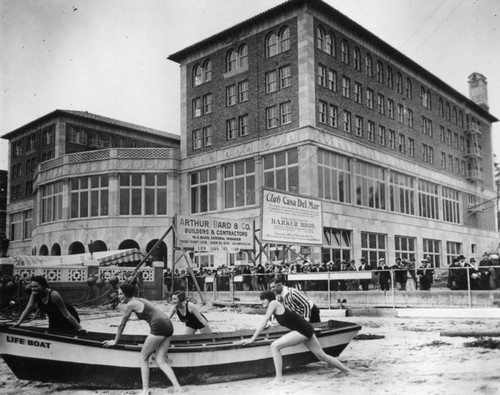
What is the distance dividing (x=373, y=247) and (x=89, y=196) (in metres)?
21.1

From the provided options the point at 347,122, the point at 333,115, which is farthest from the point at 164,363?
the point at 347,122

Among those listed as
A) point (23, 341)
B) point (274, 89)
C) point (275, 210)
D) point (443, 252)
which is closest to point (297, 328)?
point (23, 341)

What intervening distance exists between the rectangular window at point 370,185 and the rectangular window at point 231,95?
32.1 feet

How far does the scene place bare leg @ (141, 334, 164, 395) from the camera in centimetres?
921

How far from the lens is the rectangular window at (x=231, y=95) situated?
41.9 m

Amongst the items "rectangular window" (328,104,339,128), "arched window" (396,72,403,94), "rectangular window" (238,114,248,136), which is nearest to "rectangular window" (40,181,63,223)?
"rectangular window" (238,114,248,136)

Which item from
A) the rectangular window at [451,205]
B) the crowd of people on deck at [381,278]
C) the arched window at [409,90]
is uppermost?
the arched window at [409,90]

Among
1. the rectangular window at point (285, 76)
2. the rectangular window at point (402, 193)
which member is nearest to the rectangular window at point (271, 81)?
the rectangular window at point (285, 76)

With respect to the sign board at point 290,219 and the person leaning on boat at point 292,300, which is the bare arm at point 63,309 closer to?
the person leaning on boat at point 292,300

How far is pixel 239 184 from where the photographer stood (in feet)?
133

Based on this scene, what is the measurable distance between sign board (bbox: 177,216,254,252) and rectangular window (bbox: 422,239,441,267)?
23875 millimetres

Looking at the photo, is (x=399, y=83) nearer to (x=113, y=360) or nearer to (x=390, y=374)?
(x=390, y=374)

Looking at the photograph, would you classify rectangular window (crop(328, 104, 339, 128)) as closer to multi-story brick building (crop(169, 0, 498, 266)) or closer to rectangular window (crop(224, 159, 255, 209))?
multi-story brick building (crop(169, 0, 498, 266))

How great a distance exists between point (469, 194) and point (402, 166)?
13.2 m
